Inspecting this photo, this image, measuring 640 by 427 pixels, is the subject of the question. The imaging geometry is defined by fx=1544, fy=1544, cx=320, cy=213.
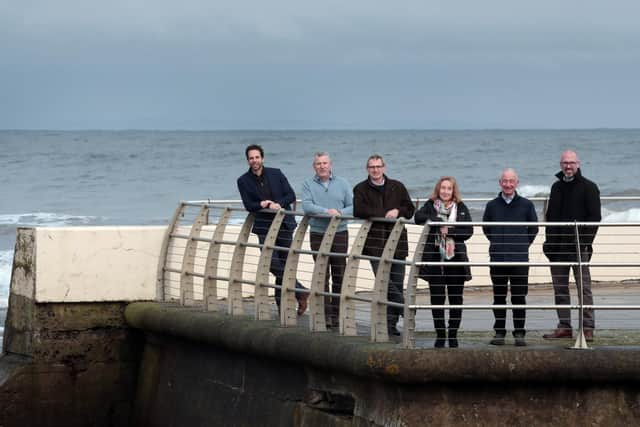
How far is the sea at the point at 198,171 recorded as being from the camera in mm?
45719

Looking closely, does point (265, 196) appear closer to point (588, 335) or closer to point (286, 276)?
point (286, 276)

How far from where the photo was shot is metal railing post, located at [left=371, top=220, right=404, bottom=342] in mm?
10797

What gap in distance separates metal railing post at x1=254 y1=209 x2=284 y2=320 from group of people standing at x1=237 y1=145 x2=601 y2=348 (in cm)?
31

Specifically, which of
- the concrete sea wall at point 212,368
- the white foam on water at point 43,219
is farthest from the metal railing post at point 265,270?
the white foam on water at point 43,219

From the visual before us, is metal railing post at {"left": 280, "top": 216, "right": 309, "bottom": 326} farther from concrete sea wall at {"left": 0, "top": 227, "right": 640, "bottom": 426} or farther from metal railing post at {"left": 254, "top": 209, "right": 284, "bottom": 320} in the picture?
metal railing post at {"left": 254, "top": 209, "right": 284, "bottom": 320}

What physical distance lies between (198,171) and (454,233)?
189 feet

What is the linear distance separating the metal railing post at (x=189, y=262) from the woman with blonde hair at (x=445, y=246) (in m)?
3.51

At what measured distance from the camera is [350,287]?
11.3 meters

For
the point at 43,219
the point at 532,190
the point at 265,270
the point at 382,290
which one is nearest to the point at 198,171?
the point at 532,190

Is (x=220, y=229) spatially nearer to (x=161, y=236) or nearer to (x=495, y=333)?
(x=161, y=236)

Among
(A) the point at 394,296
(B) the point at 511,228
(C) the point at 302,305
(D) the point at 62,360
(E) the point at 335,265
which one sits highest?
(B) the point at 511,228

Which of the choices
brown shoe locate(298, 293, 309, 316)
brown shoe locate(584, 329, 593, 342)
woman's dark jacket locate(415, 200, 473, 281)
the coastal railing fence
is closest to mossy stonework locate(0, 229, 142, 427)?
the coastal railing fence

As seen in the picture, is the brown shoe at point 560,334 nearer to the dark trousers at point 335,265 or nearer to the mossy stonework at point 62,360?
the dark trousers at point 335,265

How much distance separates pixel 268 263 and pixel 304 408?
153cm
